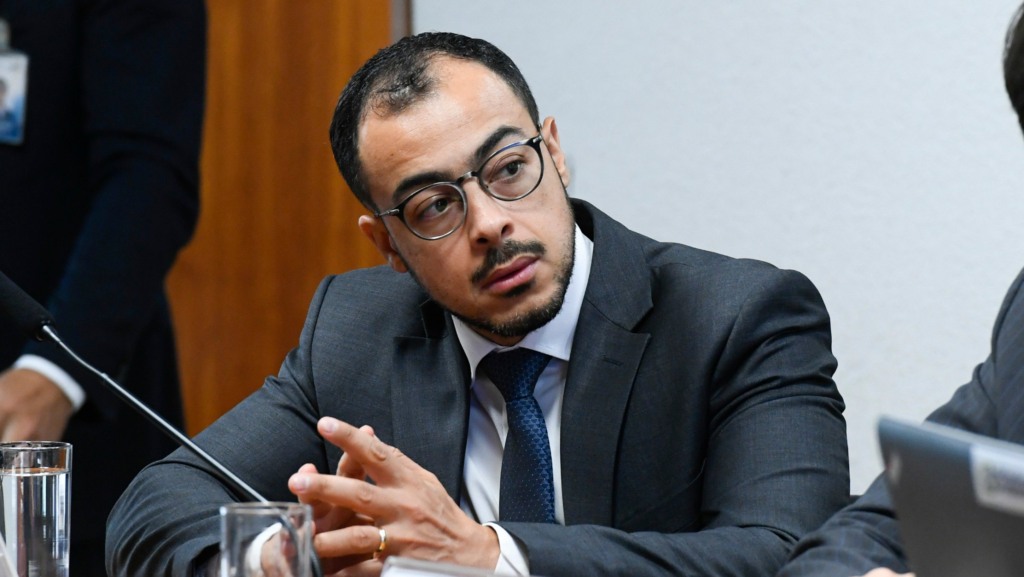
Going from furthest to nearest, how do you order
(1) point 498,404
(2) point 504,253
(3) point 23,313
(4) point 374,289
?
(4) point 374,289 → (1) point 498,404 → (2) point 504,253 → (3) point 23,313

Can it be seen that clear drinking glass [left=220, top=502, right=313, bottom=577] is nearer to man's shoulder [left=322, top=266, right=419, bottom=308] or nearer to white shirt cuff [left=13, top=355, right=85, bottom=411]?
man's shoulder [left=322, top=266, right=419, bottom=308]

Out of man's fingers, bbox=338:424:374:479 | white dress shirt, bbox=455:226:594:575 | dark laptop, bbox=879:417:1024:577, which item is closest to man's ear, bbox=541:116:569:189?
white dress shirt, bbox=455:226:594:575

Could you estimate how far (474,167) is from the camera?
1705 millimetres

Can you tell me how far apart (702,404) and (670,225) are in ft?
4.02

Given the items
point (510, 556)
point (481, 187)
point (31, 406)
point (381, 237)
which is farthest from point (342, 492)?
point (31, 406)

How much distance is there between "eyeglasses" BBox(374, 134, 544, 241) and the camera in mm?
1711

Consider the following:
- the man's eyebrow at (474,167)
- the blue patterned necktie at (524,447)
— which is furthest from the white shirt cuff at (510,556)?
the man's eyebrow at (474,167)

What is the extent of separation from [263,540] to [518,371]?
83cm

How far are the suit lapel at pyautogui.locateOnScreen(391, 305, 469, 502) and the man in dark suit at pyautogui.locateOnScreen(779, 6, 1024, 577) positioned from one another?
61cm

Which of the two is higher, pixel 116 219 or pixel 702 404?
pixel 116 219

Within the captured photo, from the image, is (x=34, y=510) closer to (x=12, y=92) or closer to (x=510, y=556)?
(x=510, y=556)

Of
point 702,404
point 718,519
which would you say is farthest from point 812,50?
point 718,519

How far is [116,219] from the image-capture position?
2311mm

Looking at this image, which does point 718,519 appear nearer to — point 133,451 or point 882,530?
point 882,530
